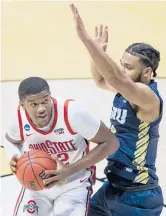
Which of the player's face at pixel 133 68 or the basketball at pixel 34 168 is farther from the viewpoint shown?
the player's face at pixel 133 68

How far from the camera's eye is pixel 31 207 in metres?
3.52

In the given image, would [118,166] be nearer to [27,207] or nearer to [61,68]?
[27,207]

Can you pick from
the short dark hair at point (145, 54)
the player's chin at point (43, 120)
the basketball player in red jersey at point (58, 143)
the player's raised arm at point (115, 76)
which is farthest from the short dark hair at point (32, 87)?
the short dark hair at point (145, 54)

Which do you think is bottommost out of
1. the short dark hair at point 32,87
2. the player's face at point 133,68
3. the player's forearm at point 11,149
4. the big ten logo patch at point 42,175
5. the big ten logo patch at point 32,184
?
the big ten logo patch at point 32,184

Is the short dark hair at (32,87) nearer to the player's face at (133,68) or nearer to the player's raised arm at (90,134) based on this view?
the player's raised arm at (90,134)

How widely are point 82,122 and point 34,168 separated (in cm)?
47

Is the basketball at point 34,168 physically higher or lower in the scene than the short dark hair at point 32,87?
lower

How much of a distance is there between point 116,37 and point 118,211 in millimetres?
7623

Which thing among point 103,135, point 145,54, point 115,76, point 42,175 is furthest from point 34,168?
point 145,54

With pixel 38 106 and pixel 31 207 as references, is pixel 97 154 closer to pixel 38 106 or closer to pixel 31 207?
pixel 38 106

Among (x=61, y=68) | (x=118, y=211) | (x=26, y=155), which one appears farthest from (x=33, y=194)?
(x=61, y=68)

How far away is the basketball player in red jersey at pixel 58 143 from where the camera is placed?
10.7ft

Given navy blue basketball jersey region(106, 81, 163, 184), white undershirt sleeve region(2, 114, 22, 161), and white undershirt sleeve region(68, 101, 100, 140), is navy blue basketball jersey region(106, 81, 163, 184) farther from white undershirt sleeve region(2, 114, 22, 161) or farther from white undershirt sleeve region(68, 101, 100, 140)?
white undershirt sleeve region(2, 114, 22, 161)

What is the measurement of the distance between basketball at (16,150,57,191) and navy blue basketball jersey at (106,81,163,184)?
53 centimetres
